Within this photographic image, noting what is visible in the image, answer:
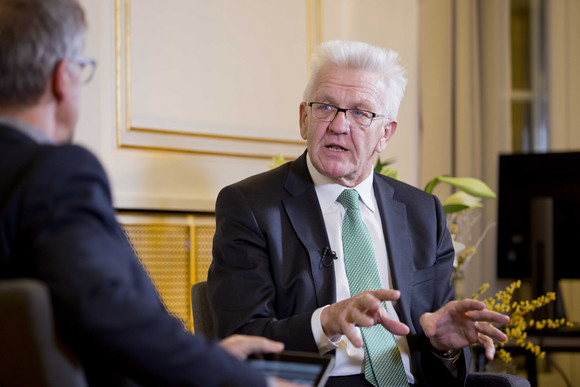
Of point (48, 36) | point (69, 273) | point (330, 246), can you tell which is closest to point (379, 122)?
point (330, 246)

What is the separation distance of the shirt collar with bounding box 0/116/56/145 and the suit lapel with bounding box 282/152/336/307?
110 centimetres

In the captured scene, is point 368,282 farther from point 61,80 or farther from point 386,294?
point 61,80

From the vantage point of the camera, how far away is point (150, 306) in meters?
0.97

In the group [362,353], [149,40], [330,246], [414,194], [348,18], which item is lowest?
[362,353]

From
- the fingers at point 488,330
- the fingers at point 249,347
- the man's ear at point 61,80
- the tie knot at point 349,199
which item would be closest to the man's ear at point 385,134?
the tie knot at point 349,199

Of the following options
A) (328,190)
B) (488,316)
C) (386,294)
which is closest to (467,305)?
(488,316)

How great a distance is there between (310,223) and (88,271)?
1.27 meters

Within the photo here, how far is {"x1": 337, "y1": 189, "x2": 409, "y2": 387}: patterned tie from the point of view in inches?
78.5

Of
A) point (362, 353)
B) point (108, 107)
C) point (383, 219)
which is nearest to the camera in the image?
point (362, 353)

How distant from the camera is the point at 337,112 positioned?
7.39 ft

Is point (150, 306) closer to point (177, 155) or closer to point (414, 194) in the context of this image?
point (414, 194)

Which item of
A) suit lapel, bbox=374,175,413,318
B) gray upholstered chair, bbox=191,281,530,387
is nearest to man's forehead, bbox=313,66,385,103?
suit lapel, bbox=374,175,413,318

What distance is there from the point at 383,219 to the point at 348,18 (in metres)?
1.74

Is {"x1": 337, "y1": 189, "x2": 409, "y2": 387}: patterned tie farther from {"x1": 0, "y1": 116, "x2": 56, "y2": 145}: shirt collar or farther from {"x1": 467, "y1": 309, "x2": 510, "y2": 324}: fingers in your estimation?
{"x1": 0, "y1": 116, "x2": 56, "y2": 145}: shirt collar
